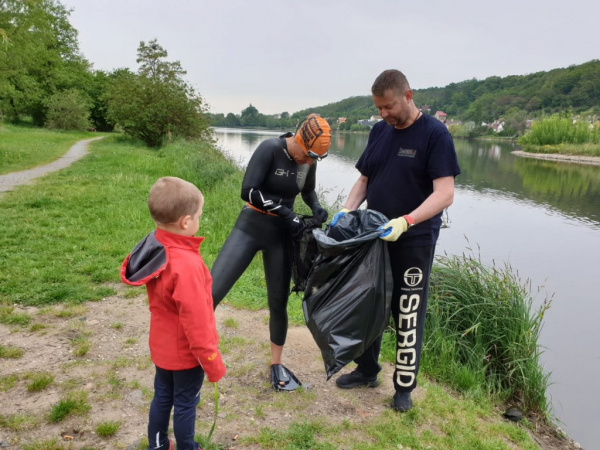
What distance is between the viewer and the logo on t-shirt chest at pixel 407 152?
2646mm

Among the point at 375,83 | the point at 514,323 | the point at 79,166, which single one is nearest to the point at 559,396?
the point at 514,323

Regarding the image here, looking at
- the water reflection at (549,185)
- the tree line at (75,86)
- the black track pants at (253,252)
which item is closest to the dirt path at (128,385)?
the black track pants at (253,252)

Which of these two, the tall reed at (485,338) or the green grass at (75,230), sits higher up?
the green grass at (75,230)

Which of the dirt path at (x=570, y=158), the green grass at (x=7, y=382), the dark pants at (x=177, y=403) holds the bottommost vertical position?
the dirt path at (x=570, y=158)

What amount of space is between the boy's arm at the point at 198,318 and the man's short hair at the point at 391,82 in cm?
154

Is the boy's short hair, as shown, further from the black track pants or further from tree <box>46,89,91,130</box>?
tree <box>46,89,91,130</box>

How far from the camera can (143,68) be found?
2717 cm

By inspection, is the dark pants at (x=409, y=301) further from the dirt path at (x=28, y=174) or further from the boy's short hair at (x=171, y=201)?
the dirt path at (x=28, y=174)

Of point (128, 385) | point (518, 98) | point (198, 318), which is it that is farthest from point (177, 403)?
point (518, 98)

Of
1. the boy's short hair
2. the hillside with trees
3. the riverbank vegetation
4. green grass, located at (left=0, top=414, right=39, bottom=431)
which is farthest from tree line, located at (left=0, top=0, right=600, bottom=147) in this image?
the riverbank vegetation

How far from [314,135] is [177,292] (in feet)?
4.67

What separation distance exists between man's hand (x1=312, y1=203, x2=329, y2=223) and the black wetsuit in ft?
0.67

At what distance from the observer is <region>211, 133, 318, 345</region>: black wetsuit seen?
2.85 m

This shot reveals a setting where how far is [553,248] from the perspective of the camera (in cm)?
1004
